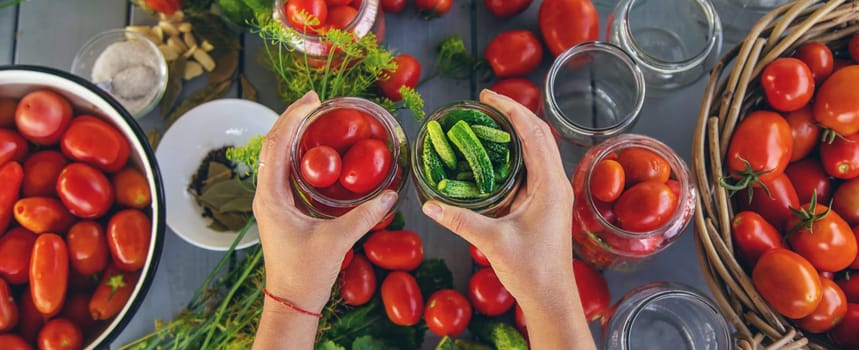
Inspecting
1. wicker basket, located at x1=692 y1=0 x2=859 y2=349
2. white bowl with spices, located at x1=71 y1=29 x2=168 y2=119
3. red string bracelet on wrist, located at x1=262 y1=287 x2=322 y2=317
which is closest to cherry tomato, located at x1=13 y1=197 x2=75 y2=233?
white bowl with spices, located at x1=71 y1=29 x2=168 y2=119

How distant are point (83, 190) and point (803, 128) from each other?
3.55 feet

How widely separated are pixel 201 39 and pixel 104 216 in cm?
37

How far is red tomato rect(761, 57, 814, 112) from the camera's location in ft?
2.73

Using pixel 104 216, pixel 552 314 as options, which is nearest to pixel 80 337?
pixel 104 216

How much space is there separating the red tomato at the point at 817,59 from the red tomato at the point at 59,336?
1161 mm

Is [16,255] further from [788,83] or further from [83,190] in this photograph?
[788,83]

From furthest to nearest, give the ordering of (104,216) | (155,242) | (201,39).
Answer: (201,39)
(104,216)
(155,242)

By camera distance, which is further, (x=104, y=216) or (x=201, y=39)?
(x=201, y=39)

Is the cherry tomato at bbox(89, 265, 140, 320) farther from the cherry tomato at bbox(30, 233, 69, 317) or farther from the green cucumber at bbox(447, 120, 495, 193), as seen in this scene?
the green cucumber at bbox(447, 120, 495, 193)

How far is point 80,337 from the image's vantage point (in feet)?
2.88

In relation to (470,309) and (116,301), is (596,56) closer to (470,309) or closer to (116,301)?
(470,309)

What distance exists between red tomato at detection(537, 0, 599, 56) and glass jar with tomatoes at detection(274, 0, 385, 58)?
1.01 ft

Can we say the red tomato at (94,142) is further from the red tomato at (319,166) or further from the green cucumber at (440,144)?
the green cucumber at (440,144)

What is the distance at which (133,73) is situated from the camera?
1.05m
